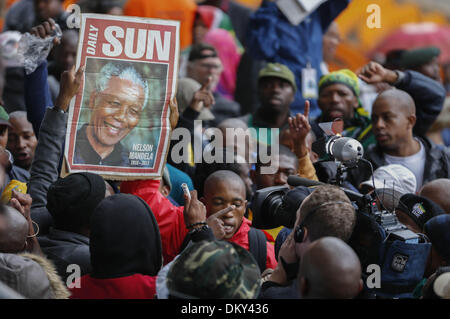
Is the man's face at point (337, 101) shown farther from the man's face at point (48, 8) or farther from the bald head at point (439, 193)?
the man's face at point (48, 8)

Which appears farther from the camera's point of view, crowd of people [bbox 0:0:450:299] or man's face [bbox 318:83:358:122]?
man's face [bbox 318:83:358:122]

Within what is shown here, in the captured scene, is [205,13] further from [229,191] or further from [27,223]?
[27,223]

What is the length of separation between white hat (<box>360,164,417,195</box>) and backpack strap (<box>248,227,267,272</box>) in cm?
97

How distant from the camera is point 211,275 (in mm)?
3115

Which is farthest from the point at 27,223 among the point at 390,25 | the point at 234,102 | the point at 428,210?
the point at 390,25

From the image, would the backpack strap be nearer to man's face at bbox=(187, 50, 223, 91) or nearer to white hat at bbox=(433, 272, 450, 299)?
white hat at bbox=(433, 272, 450, 299)

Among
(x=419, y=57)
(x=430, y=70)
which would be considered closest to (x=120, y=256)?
(x=430, y=70)

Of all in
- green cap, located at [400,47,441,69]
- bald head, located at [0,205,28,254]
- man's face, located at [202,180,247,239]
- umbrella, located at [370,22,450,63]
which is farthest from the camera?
umbrella, located at [370,22,450,63]

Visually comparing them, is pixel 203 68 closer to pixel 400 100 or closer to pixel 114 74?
pixel 400 100

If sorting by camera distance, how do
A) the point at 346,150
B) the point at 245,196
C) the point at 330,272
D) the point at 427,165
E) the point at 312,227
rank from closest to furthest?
the point at 330,272
the point at 312,227
the point at 346,150
the point at 245,196
the point at 427,165

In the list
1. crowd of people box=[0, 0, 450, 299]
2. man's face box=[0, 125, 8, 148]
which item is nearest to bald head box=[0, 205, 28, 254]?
crowd of people box=[0, 0, 450, 299]

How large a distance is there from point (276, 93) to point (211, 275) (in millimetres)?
3934

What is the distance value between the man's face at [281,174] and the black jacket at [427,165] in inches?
20.1

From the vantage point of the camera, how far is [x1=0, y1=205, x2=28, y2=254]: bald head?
11.9 feet
